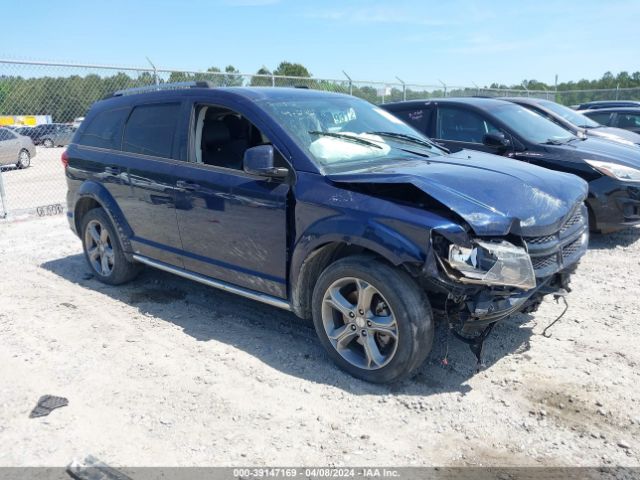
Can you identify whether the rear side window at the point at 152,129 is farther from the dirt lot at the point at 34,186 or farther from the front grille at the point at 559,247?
the dirt lot at the point at 34,186

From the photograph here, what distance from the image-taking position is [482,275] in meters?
3.10

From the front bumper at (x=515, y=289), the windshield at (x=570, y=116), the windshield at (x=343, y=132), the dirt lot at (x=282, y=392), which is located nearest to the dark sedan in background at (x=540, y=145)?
the windshield at (x=343, y=132)

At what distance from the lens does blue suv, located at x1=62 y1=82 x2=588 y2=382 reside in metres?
3.21

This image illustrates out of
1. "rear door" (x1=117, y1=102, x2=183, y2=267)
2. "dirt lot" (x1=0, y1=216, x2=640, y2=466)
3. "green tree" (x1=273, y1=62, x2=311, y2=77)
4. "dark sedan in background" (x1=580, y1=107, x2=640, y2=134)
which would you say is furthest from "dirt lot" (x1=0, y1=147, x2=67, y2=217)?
"green tree" (x1=273, y1=62, x2=311, y2=77)

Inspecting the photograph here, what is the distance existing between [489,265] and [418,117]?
5069mm

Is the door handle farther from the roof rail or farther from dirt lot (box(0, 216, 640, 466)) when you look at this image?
dirt lot (box(0, 216, 640, 466))

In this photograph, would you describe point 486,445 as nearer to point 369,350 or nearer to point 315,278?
point 369,350

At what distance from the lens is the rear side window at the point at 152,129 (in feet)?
15.6

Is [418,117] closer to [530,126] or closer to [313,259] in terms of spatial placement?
[530,126]

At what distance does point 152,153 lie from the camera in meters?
4.92

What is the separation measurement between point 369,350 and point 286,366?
2.21ft

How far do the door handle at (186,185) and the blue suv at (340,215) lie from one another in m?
0.02

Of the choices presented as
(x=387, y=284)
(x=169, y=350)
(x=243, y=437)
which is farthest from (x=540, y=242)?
(x=169, y=350)

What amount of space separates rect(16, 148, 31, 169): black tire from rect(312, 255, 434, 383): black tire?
18.8 metres
